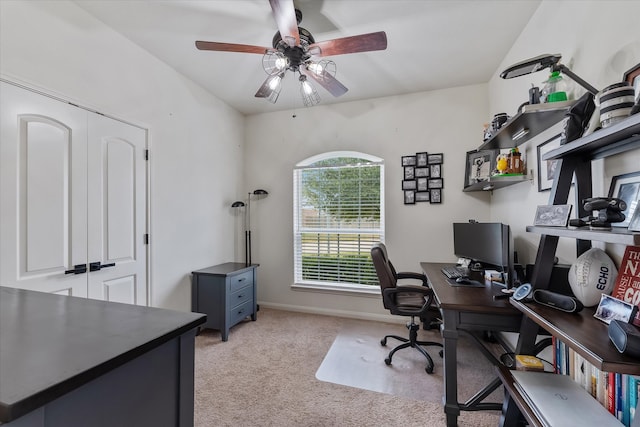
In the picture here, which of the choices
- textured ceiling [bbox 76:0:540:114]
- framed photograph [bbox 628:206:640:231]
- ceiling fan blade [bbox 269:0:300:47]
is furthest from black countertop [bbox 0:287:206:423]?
textured ceiling [bbox 76:0:540:114]

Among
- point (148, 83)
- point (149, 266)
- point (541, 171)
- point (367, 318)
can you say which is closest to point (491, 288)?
point (541, 171)

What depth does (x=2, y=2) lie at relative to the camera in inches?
63.5

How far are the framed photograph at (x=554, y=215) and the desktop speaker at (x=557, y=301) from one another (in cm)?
30

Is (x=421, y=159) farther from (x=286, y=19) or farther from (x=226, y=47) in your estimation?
(x=226, y=47)

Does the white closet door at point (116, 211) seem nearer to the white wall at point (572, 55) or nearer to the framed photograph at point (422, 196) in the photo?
the framed photograph at point (422, 196)

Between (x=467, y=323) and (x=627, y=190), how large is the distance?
1014mm

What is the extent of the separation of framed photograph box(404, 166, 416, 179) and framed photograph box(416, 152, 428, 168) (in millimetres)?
75

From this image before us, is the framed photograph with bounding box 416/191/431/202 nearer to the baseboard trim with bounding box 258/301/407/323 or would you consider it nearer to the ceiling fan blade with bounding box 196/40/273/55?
the baseboard trim with bounding box 258/301/407/323

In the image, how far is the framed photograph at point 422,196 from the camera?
10.6 feet

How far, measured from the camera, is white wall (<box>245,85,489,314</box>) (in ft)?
10.3

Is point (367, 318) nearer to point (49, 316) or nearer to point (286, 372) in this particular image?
point (286, 372)

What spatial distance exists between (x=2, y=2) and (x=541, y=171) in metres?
3.62

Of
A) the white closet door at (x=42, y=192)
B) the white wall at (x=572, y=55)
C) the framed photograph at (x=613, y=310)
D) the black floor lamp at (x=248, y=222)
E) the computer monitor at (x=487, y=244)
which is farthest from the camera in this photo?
the black floor lamp at (x=248, y=222)

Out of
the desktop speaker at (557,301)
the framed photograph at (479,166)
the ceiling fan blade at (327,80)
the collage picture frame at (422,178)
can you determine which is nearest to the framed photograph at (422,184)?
the collage picture frame at (422,178)
